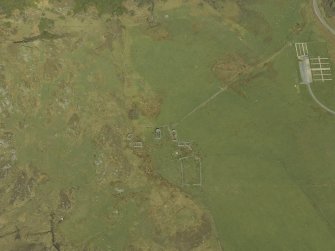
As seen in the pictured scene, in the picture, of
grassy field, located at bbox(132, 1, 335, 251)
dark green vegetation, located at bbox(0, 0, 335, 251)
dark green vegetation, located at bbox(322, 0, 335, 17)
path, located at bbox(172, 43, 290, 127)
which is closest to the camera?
dark green vegetation, located at bbox(0, 0, 335, 251)

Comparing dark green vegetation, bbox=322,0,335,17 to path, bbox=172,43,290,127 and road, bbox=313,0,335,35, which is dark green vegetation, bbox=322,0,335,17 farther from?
path, bbox=172,43,290,127

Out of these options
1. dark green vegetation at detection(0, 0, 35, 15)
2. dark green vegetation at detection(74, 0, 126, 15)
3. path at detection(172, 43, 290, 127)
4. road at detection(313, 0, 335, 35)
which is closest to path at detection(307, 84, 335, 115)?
path at detection(172, 43, 290, 127)

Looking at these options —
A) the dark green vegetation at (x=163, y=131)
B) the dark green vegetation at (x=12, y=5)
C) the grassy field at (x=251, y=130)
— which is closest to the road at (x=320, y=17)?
the dark green vegetation at (x=163, y=131)

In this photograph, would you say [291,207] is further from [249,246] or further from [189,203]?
[189,203]

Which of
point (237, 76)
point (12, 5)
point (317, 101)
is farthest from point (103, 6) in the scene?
point (317, 101)

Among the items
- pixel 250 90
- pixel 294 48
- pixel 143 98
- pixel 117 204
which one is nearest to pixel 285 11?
pixel 294 48

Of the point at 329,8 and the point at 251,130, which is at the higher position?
the point at 329,8

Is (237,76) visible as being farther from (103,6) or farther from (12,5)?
(12,5)

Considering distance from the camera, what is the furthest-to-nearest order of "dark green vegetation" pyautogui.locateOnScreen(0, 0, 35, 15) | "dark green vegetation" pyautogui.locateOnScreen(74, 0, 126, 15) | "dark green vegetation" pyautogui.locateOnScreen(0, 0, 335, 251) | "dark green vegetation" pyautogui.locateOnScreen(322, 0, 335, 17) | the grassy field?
"dark green vegetation" pyautogui.locateOnScreen(322, 0, 335, 17) → "dark green vegetation" pyautogui.locateOnScreen(74, 0, 126, 15) → "dark green vegetation" pyautogui.locateOnScreen(0, 0, 35, 15) → the grassy field → "dark green vegetation" pyautogui.locateOnScreen(0, 0, 335, 251)
